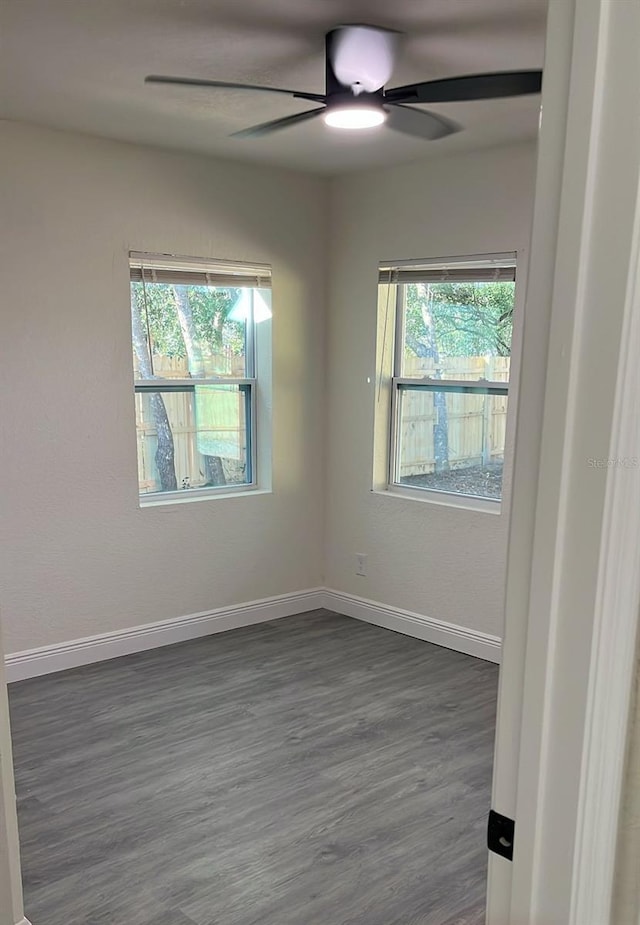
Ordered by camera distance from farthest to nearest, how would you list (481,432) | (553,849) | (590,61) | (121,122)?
(481,432)
(121,122)
(553,849)
(590,61)

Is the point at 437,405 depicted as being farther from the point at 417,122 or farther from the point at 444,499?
the point at 417,122

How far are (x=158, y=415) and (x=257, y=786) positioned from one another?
82.4 inches

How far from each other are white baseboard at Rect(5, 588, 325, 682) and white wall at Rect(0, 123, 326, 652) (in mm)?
55

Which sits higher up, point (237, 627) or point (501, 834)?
point (501, 834)

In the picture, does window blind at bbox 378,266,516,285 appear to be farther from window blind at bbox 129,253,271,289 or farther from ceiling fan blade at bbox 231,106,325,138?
ceiling fan blade at bbox 231,106,325,138

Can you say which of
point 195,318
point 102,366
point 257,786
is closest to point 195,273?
point 195,318

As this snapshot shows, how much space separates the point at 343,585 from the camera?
477 centimetres

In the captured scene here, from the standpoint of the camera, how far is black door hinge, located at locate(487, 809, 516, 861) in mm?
917

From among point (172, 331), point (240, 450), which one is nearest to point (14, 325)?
point (172, 331)

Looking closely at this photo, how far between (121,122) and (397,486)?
2447 millimetres

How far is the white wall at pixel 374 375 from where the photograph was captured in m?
3.78

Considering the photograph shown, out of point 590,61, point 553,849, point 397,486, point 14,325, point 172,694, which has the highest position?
point 590,61

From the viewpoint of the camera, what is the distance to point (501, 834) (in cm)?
93

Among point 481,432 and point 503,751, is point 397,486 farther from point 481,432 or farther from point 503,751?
point 503,751
